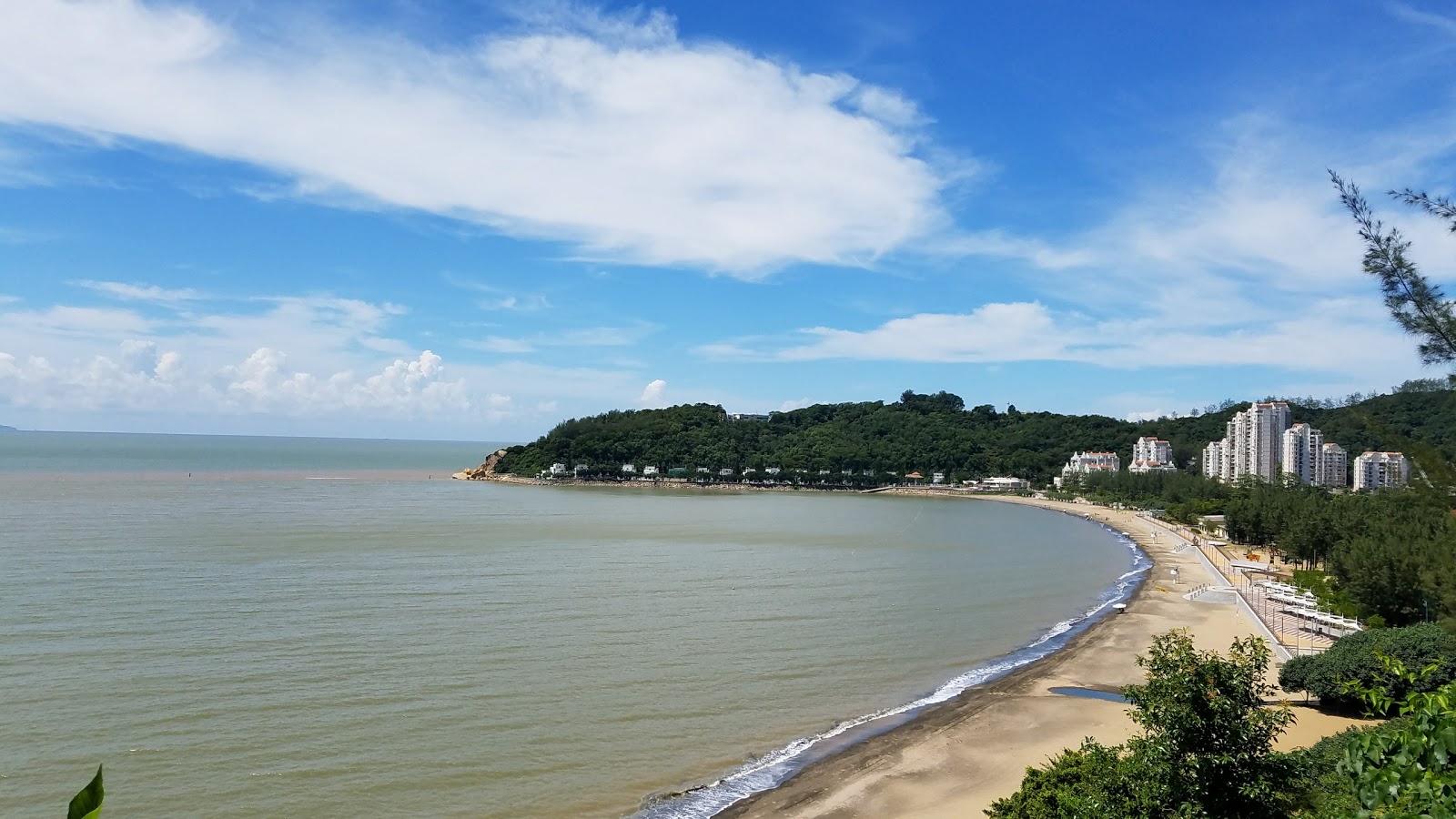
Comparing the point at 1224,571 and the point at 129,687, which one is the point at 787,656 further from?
the point at 1224,571

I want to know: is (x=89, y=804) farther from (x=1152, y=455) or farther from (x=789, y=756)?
(x=1152, y=455)

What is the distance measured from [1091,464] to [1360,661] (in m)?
108

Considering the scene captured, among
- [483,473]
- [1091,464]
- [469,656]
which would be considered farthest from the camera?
[483,473]

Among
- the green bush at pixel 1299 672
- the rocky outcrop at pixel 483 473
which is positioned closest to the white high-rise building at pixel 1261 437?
the green bush at pixel 1299 672

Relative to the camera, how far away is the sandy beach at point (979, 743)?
1384 centimetres

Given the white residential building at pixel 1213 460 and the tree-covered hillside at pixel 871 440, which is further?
the tree-covered hillside at pixel 871 440

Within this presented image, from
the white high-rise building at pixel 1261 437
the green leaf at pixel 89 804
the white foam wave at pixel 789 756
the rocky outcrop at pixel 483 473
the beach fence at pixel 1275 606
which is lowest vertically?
the white foam wave at pixel 789 756

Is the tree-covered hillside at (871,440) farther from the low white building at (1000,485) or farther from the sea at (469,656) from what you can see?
the sea at (469,656)

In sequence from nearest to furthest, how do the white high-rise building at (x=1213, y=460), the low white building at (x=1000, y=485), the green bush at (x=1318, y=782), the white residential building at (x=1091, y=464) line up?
the green bush at (x=1318, y=782), the white high-rise building at (x=1213, y=460), the white residential building at (x=1091, y=464), the low white building at (x=1000, y=485)

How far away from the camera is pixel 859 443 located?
449 feet

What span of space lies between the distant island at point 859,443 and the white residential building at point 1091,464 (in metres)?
2.80

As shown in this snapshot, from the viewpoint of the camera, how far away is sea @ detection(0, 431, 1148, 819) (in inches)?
567

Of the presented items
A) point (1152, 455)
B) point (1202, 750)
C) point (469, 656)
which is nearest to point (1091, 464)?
point (1152, 455)

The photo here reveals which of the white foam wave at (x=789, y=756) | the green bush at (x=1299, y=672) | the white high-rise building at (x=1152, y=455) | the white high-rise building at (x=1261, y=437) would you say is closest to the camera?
the white foam wave at (x=789, y=756)
